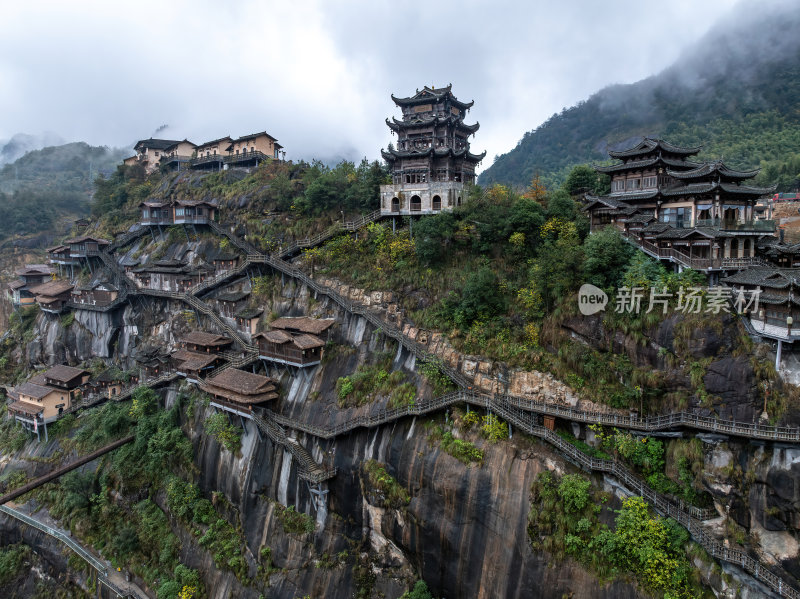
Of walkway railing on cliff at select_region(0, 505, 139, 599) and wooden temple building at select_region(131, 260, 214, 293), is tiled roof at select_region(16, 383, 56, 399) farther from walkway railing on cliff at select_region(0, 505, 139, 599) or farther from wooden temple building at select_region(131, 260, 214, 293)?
wooden temple building at select_region(131, 260, 214, 293)

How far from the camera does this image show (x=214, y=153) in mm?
70000

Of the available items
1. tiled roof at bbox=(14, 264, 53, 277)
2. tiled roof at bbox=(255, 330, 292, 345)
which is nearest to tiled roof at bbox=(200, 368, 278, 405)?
tiled roof at bbox=(255, 330, 292, 345)

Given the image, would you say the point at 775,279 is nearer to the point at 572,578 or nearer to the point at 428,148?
the point at 572,578

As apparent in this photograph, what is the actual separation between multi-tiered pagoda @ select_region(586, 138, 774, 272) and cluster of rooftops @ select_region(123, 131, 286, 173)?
46.0 m

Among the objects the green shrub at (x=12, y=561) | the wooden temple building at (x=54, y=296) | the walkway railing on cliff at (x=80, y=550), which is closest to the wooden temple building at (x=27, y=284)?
the wooden temple building at (x=54, y=296)

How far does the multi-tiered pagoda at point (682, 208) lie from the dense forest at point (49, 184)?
99414 mm

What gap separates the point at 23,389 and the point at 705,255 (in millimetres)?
62444

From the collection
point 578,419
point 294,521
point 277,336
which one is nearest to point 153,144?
point 277,336

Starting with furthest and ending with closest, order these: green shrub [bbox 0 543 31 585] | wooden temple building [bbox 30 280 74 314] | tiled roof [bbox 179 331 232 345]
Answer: wooden temple building [bbox 30 280 74 314]
tiled roof [bbox 179 331 232 345]
green shrub [bbox 0 543 31 585]

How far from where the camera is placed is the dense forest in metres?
91.1

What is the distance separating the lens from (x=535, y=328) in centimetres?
3102

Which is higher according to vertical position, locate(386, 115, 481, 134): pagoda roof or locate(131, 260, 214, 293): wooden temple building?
locate(386, 115, 481, 134): pagoda roof

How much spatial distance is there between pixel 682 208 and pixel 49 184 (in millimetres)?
142226

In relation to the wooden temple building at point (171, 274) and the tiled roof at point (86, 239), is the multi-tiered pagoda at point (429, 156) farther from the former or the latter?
the tiled roof at point (86, 239)
